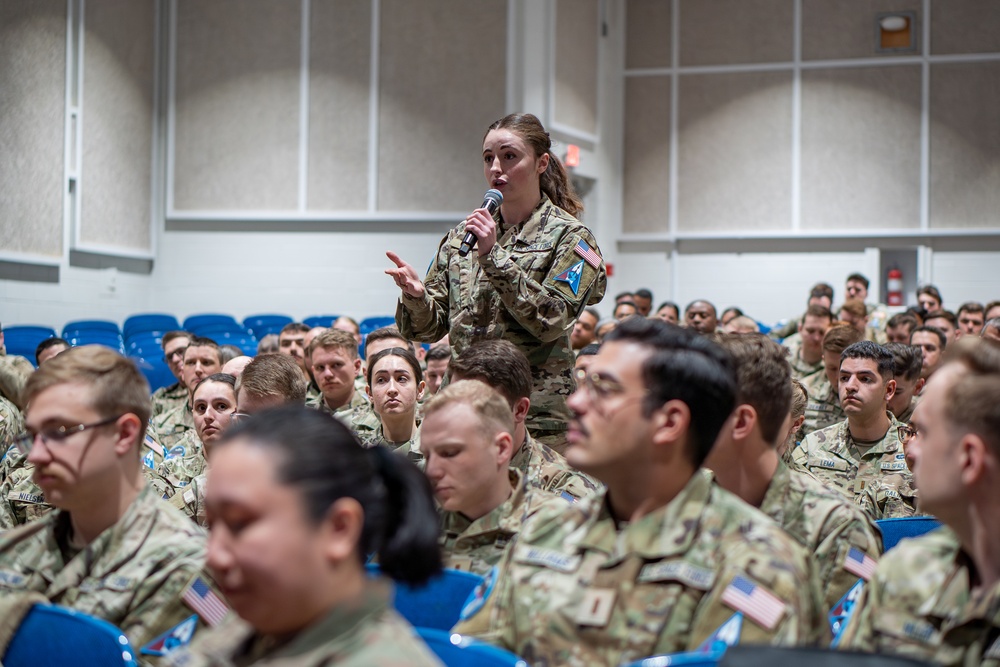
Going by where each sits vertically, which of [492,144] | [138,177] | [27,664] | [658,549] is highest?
[138,177]

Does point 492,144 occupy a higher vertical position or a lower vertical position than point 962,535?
higher

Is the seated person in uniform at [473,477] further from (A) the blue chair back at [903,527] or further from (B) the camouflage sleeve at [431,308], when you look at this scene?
(A) the blue chair back at [903,527]

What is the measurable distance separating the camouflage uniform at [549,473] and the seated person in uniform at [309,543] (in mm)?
1661

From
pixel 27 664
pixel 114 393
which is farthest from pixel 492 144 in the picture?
pixel 27 664

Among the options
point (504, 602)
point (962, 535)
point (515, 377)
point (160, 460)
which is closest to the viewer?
point (962, 535)

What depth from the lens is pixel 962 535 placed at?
1.69 meters

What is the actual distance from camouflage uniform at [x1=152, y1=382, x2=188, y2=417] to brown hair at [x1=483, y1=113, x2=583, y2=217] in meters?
3.29

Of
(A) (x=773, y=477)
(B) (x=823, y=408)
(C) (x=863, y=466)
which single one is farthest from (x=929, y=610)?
(B) (x=823, y=408)

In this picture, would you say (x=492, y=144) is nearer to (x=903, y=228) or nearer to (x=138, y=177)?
(x=138, y=177)

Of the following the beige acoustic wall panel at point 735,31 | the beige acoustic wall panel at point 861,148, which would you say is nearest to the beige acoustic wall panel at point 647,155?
the beige acoustic wall panel at point 735,31

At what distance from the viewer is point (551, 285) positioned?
332 centimetres

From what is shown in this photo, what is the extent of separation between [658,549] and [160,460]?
3.22 meters

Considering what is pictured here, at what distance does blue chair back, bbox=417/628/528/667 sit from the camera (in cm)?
166

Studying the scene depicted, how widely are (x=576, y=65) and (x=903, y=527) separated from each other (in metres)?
9.37
